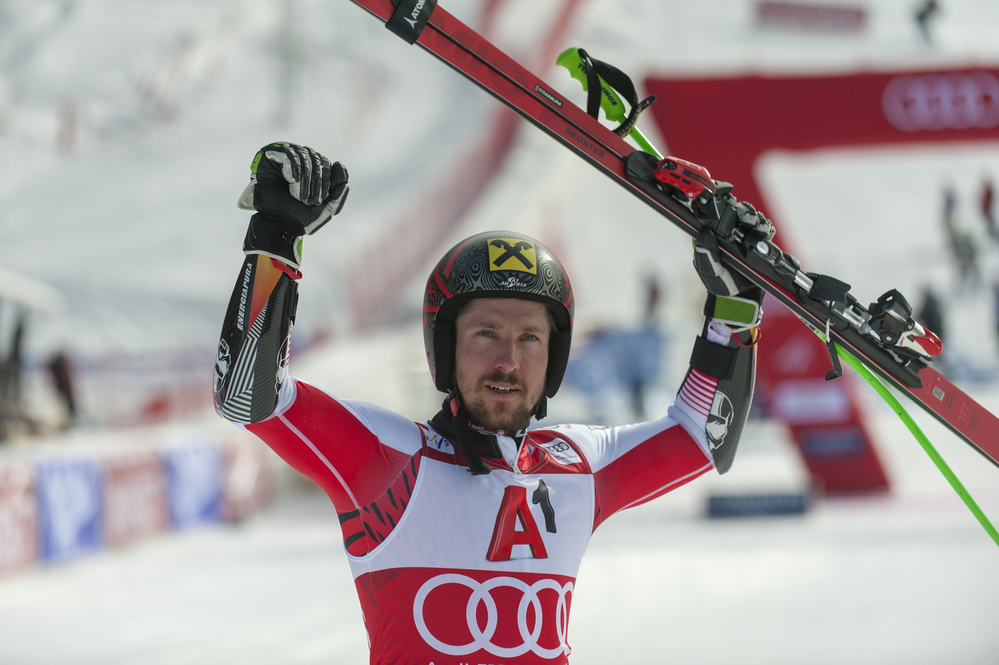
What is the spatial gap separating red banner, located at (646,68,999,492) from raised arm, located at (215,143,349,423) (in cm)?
916

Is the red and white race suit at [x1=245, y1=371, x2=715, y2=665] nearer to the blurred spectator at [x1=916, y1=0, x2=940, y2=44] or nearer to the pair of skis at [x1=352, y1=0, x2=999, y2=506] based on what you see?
the pair of skis at [x1=352, y1=0, x2=999, y2=506]

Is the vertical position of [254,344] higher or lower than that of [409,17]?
lower

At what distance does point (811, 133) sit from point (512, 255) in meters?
9.53

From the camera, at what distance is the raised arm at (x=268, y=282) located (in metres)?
1.97

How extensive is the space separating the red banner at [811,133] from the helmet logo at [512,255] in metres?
8.74

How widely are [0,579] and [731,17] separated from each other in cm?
5791

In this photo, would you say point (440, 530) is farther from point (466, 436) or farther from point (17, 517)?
point (17, 517)

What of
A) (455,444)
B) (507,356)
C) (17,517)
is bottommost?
(455,444)

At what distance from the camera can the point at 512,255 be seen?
227cm

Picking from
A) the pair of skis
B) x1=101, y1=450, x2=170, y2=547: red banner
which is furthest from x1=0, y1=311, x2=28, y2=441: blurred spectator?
the pair of skis

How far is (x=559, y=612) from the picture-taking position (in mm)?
2178

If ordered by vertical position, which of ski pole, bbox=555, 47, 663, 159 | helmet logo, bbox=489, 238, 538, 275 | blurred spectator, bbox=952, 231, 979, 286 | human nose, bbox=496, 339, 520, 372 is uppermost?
blurred spectator, bbox=952, 231, 979, 286

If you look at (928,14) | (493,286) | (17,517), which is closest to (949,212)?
(928,14)

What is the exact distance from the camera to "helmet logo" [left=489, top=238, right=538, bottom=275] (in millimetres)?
2250
